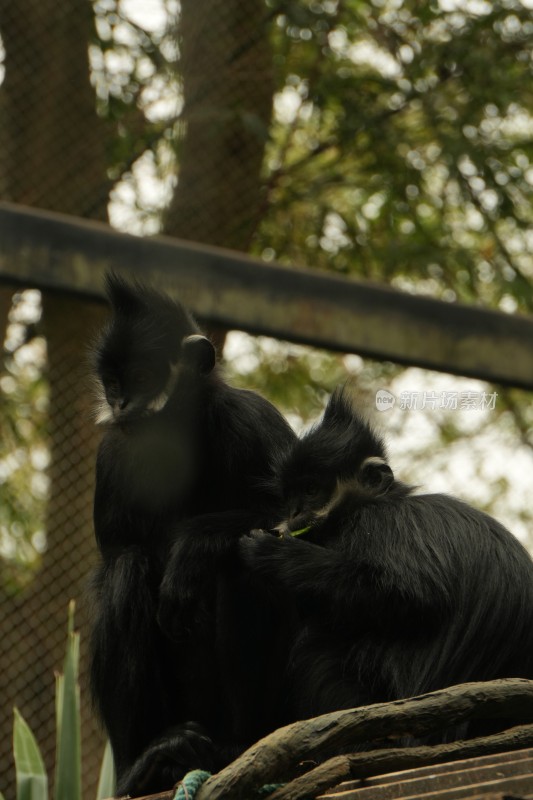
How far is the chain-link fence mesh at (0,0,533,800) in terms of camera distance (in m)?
6.11

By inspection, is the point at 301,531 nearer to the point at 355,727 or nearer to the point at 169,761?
the point at 169,761

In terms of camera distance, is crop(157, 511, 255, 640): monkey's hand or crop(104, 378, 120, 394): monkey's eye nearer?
crop(157, 511, 255, 640): monkey's hand

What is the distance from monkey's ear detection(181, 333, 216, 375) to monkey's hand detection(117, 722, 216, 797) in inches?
42.4

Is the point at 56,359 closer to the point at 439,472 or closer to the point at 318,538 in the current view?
the point at 439,472

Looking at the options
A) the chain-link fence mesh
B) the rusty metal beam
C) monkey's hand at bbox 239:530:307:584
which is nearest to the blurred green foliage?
the chain-link fence mesh

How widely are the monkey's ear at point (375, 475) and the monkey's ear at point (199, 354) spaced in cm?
64

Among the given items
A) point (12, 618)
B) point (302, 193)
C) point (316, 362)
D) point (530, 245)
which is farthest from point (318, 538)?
point (316, 362)

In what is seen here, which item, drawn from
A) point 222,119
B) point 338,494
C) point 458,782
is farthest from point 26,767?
point 222,119

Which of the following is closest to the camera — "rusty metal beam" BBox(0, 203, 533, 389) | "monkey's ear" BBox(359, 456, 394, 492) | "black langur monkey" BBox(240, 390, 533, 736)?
"black langur monkey" BBox(240, 390, 533, 736)

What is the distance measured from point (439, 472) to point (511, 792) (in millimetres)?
5682

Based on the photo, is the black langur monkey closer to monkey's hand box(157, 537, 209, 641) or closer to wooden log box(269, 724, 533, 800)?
monkey's hand box(157, 537, 209, 641)

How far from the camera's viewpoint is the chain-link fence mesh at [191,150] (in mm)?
6113

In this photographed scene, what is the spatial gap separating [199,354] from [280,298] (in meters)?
0.57

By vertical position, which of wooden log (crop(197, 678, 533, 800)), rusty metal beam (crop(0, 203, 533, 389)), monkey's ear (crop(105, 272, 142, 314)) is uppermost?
wooden log (crop(197, 678, 533, 800))
